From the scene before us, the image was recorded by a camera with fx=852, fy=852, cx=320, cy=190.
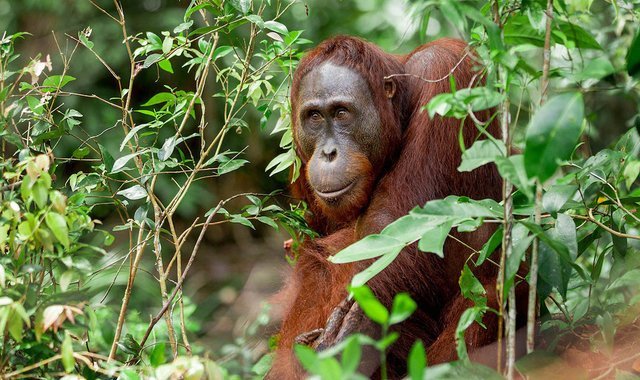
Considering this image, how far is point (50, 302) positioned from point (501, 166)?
1321 mm

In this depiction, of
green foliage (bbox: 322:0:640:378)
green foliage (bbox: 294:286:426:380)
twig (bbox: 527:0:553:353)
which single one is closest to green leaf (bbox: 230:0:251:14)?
green foliage (bbox: 322:0:640:378)

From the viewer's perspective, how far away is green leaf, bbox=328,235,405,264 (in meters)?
2.36

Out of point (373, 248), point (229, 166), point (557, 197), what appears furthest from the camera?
point (229, 166)

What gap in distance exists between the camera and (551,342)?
326 centimetres

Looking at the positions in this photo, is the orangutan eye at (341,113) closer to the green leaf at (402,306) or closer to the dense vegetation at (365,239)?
the dense vegetation at (365,239)

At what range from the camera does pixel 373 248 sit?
7.79 feet

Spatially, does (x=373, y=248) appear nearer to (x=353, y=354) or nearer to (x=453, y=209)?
(x=453, y=209)

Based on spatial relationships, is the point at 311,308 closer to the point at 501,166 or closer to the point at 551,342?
the point at 551,342

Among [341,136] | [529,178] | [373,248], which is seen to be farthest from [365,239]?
[341,136]

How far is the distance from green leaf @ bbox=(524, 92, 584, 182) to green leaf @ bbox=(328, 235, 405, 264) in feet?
1.88

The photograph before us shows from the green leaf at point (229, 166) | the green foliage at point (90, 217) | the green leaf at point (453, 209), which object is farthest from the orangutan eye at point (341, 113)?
the green leaf at point (453, 209)

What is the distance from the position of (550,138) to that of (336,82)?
1.87 m

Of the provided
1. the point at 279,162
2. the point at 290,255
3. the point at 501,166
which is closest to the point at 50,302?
the point at 501,166

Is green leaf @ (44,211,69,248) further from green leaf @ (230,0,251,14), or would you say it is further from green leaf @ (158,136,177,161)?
green leaf @ (230,0,251,14)
